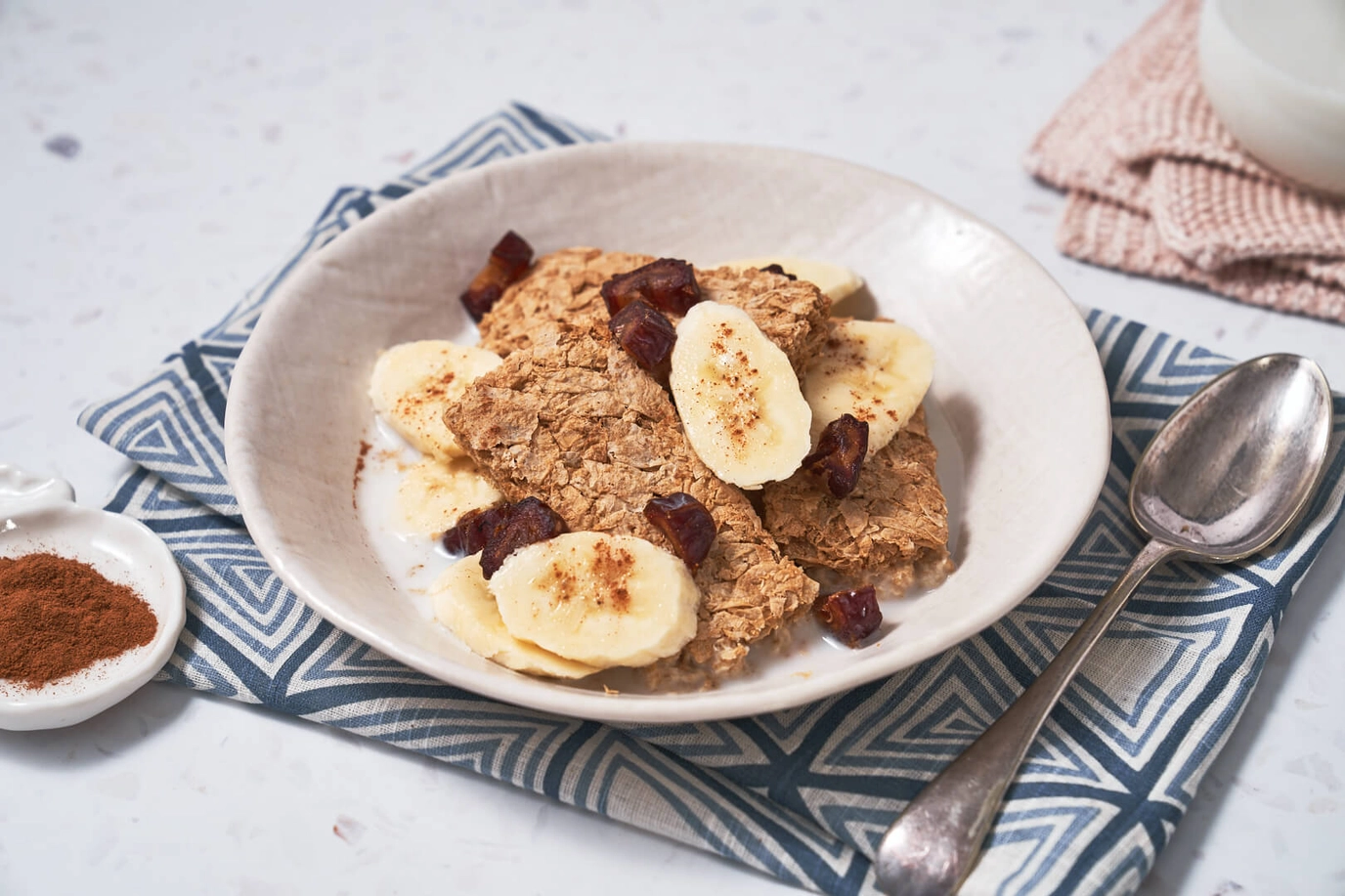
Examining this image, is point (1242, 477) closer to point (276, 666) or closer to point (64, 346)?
point (276, 666)

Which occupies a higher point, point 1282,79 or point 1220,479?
point 1282,79

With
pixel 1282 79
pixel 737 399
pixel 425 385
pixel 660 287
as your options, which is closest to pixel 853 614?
pixel 737 399

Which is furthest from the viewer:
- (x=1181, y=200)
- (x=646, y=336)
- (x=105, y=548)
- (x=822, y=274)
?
(x=1181, y=200)

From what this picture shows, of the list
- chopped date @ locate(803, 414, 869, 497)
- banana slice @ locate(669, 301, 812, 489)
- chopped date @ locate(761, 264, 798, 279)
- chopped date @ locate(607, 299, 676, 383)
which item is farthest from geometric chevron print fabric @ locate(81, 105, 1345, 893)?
chopped date @ locate(761, 264, 798, 279)

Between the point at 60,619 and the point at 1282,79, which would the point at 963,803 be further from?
the point at 1282,79

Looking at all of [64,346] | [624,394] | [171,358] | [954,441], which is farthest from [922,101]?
[64,346]

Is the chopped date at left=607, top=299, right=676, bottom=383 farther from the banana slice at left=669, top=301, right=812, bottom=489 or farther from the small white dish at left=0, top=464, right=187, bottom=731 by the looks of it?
the small white dish at left=0, top=464, right=187, bottom=731

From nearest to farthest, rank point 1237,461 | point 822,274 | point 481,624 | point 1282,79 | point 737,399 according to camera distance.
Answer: point 481,624 → point 737,399 → point 1237,461 → point 822,274 → point 1282,79

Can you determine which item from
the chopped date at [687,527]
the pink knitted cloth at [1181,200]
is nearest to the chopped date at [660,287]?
the chopped date at [687,527]
